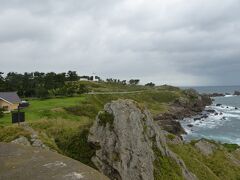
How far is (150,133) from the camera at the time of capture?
25.4m

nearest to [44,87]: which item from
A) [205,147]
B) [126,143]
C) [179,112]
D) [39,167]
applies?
[179,112]

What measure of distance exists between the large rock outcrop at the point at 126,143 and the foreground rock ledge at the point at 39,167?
10.9 metres

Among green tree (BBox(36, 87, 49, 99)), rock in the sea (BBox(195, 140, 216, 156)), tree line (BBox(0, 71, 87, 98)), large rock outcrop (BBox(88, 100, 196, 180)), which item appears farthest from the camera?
tree line (BBox(0, 71, 87, 98))

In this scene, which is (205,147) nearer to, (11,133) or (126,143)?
(126,143)

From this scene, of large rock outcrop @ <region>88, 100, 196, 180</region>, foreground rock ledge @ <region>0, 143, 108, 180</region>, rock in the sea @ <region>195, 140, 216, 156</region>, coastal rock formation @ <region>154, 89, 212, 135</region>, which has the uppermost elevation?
foreground rock ledge @ <region>0, 143, 108, 180</region>

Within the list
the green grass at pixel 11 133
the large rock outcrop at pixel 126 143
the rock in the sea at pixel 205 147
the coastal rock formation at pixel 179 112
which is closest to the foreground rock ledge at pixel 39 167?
the green grass at pixel 11 133

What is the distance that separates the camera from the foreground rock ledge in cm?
892

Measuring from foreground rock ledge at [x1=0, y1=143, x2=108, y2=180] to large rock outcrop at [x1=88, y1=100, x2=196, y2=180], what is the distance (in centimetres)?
1089

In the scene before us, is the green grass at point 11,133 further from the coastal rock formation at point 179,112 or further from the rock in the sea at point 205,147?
the coastal rock formation at point 179,112

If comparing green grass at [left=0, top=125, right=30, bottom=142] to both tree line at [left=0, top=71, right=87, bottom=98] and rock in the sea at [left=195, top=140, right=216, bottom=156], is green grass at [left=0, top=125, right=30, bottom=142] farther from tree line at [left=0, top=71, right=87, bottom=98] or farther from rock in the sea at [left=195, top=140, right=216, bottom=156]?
tree line at [left=0, top=71, right=87, bottom=98]

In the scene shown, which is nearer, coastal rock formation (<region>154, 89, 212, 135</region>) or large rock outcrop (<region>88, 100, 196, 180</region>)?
large rock outcrop (<region>88, 100, 196, 180</region>)

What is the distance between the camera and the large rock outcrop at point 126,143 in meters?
21.9

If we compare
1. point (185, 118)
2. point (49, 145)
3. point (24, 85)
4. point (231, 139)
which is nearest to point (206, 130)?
point (231, 139)

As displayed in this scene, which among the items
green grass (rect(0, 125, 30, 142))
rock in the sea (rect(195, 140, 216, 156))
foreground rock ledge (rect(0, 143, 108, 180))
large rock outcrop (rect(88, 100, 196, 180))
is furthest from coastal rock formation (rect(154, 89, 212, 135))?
foreground rock ledge (rect(0, 143, 108, 180))
